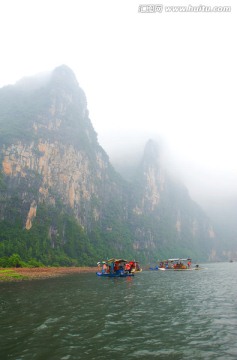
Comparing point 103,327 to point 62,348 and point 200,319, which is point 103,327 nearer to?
point 62,348

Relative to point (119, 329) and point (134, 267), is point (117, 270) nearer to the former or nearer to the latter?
point (134, 267)

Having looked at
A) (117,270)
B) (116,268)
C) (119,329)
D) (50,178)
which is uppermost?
(50,178)

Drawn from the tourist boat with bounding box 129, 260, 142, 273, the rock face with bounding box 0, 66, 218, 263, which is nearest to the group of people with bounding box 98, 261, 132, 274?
the tourist boat with bounding box 129, 260, 142, 273

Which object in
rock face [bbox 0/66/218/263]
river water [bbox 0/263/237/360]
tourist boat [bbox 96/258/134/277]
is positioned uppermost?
rock face [bbox 0/66/218/263]

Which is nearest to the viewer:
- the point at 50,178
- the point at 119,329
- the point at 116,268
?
the point at 119,329

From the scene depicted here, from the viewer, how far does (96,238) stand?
16862 centimetres

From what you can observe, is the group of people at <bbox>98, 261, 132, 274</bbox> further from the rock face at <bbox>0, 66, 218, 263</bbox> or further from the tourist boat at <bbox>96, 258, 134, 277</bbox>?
the rock face at <bbox>0, 66, 218, 263</bbox>

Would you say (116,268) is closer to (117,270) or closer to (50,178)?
(117,270)

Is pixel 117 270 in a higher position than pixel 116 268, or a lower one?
lower

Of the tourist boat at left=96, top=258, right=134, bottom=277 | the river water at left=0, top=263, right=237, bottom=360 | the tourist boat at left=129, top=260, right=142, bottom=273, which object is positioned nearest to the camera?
the river water at left=0, top=263, right=237, bottom=360

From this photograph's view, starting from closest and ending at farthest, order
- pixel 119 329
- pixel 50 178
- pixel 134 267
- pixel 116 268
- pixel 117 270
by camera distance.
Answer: pixel 119 329
pixel 117 270
pixel 116 268
pixel 134 267
pixel 50 178

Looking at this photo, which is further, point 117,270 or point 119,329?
point 117,270

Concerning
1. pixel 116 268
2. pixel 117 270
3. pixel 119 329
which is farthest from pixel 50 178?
pixel 119 329

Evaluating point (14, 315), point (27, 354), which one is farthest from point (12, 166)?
point (27, 354)
